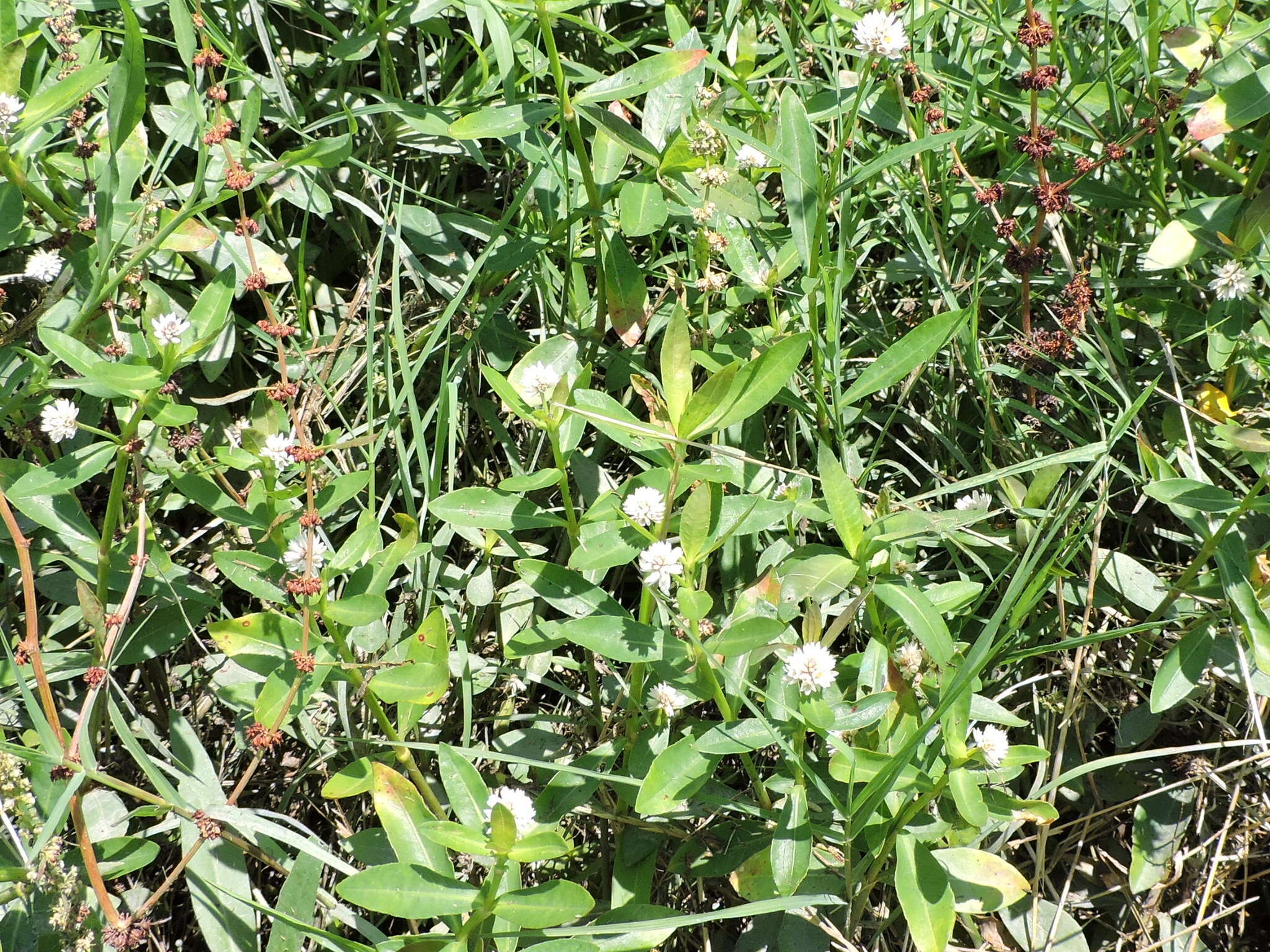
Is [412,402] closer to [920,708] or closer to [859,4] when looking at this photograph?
[920,708]

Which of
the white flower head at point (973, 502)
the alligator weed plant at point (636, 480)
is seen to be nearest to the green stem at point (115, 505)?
the alligator weed plant at point (636, 480)

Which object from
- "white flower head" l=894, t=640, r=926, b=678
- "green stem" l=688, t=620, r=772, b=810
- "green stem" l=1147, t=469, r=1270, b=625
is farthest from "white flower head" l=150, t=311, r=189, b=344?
"green stem" l=1147, t=469, r=1270, b=625

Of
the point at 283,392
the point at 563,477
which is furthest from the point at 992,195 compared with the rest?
the point at 283,392

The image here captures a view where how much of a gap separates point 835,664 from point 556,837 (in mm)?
635

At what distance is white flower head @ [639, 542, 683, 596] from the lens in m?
1.71

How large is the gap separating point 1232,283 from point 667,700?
1.42 meters

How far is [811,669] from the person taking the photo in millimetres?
1742

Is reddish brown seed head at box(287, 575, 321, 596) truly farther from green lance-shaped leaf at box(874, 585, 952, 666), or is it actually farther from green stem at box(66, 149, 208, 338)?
green lance-shaped leaf at box(874, 585, 952, 666)

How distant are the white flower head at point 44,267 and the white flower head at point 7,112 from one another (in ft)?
0.85

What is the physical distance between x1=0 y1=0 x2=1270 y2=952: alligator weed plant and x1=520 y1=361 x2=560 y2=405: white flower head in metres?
0.01

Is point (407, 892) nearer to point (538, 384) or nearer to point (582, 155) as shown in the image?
point (538, 384)

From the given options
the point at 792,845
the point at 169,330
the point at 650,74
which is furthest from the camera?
the point at 650,74

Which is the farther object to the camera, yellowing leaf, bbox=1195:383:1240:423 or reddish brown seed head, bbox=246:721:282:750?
yellowing leaf, bbox=1195:383:1240:423

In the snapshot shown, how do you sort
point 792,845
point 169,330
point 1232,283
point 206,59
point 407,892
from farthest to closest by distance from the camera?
point 1232,283 < point 206,59 < point 169,330 < point 792,845 < point 407,892
